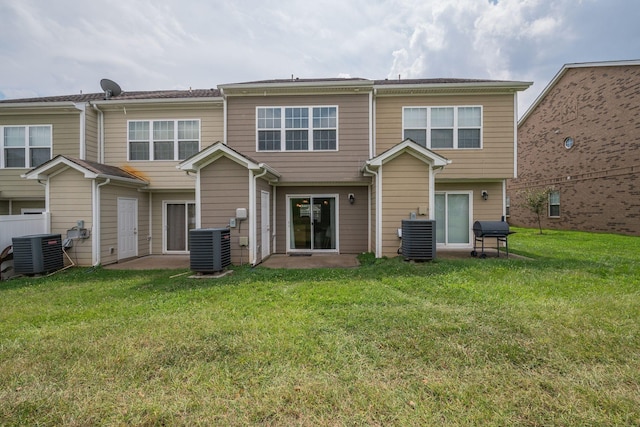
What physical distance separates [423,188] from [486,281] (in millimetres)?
3320

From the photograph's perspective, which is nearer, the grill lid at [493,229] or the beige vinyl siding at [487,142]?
the grill lid at [493,229]

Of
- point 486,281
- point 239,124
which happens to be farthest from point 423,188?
point 239,124

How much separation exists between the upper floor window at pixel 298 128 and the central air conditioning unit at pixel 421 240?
3794mm

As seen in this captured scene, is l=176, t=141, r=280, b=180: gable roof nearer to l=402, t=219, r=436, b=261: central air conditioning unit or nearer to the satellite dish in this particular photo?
l=402, t=219, r=436, b=261: central air conditioning unit

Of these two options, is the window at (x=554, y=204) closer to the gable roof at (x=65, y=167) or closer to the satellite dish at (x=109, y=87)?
the gable roof at (x=65, y=167)

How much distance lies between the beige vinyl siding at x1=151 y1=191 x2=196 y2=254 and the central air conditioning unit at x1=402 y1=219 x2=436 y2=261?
7.81 m

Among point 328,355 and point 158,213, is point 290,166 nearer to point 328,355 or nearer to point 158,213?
point 158,213

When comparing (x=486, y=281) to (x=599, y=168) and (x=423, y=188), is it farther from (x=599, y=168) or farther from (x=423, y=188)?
(x=599, y=168)

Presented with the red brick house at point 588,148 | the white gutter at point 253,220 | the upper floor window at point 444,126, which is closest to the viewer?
the white gutter at point 253,220

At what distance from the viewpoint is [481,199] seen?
10.4 m

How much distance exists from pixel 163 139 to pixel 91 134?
7.92 ft

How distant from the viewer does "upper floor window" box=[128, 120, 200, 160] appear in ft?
33.9

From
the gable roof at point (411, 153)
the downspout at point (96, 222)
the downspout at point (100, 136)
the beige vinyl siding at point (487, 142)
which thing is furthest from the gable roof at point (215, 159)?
the beige vinyl siding at point (487, 142)

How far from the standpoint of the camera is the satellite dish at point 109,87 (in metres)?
11.2
